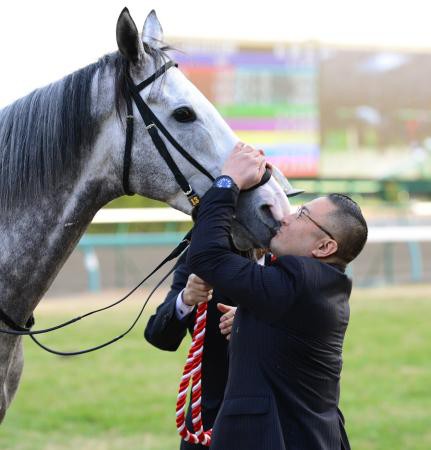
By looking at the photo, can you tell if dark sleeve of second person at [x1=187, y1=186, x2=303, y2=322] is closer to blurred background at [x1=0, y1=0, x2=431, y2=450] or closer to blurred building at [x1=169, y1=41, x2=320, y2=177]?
blurred background at [x1=0, y1=0, x2=431, y2=450]

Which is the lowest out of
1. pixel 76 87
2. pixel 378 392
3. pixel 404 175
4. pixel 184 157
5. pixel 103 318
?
pixel 404 175

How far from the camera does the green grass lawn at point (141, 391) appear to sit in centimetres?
520

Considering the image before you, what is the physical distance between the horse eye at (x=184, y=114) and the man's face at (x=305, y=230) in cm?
51

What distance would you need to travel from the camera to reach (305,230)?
233 cm

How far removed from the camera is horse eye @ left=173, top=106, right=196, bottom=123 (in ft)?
8.67

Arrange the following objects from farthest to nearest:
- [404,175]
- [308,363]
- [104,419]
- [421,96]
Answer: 1. [421,96]
2. [404,175]
3. [104,419]
4. [308,363]

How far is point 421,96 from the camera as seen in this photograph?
731 inches

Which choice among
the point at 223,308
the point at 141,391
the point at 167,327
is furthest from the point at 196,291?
the point at 141,391

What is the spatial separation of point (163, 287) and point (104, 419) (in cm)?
598

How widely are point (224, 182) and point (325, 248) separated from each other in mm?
359

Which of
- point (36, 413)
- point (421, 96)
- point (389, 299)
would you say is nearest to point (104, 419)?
point (36, 413)

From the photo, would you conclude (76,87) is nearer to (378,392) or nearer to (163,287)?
(378,392)

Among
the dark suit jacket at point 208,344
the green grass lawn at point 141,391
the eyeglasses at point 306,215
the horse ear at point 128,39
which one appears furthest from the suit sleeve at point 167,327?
the green grass lawn at point 141,391

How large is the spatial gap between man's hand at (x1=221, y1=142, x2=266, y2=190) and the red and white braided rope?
0.54 m
